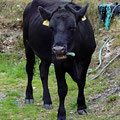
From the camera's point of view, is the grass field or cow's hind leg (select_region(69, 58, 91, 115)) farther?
the grass field

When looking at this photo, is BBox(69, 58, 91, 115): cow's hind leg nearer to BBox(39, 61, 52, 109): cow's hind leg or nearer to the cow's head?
the cow's head

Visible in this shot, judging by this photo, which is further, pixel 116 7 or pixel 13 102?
pixel 116 7

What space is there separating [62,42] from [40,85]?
412 cm

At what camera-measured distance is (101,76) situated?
912 centimetres

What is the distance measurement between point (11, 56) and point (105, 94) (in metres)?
5.97

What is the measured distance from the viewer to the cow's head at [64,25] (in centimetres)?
564

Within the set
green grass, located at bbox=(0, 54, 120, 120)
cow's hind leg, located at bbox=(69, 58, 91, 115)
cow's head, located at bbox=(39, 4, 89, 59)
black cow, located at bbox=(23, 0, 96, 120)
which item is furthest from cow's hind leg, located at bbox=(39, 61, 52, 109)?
cow's head, located at bbox=(39, 4, 89, 59)

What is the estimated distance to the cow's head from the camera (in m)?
5.64

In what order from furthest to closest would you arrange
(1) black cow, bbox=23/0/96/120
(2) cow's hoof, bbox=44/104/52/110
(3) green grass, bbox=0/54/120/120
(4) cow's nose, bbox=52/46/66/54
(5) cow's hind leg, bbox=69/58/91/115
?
1. (2) cow's hoof, bbox=44/104/52/110
2. (3) green grass, bbox=0/54/120/120
3. (5) cow's hind leg, bbox=69/58/91/115
4. (1) black cow, bbox=23/0/96/120
5. (4) cow's nose, bbox=52/46/66/54

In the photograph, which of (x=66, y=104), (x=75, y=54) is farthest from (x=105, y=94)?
(x=75, y=54)

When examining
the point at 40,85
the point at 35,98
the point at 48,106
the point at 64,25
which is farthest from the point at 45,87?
the point at 64,25

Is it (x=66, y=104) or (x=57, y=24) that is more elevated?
(x=57, y=24)

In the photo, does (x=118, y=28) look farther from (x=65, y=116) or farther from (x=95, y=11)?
(x=65, y=116)

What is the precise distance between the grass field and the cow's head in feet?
5.02
